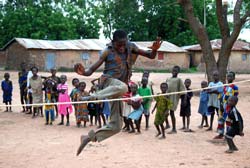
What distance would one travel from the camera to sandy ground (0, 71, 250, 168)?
627 cm

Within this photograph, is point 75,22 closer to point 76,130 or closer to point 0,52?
point 0,52

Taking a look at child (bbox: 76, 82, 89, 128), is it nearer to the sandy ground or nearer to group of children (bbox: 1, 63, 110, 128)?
group of children (bbox: 1, 63, 110, 128)

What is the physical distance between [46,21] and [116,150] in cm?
3348

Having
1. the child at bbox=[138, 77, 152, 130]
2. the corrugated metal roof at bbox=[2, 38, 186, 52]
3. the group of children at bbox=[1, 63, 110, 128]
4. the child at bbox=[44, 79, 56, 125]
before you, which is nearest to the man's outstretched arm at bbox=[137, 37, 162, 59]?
the group of children at bbox=[1, 63, 110, 128]

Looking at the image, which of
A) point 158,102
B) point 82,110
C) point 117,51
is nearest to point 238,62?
point 82,110

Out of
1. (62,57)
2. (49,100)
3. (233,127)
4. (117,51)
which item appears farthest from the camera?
(62,57)

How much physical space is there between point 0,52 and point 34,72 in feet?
97.3

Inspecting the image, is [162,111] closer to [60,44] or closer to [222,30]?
[222,30]

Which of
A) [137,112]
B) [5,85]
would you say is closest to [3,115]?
[5,85]

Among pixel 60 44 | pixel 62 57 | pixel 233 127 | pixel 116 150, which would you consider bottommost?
pixel 116 150

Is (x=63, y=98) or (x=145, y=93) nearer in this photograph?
(x=145, y=93)

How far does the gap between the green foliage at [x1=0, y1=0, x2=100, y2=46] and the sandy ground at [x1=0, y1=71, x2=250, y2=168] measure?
30.3 metres

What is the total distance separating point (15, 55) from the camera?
35812 millimetres

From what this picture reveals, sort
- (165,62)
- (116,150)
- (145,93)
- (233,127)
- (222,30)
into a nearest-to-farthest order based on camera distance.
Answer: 1. (233,127)
2. (116,150)
3. (145,93)
4. (222,30)
5. (165,62)
